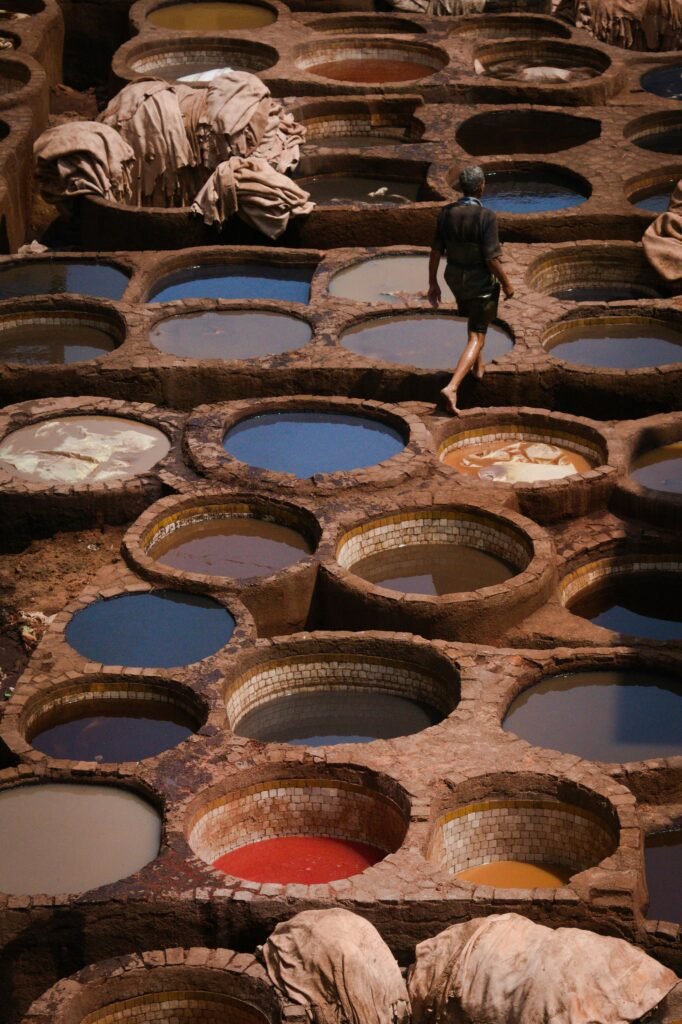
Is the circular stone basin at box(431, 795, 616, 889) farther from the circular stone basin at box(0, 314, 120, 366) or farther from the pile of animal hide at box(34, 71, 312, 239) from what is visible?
the pile of animal hide at box(34, 71, 312, 239)

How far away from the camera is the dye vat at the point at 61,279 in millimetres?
16438

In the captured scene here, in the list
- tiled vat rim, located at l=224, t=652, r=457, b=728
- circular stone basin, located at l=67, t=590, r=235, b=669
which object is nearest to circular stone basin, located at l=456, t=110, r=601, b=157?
circular stone basin, located at l=67, t=590, r=235, b=669

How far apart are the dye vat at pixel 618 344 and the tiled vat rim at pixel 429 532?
2502 mm

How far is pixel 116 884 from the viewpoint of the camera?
32.3 ft

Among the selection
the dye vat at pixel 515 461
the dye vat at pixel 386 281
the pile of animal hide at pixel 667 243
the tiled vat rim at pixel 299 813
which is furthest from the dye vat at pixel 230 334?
the tiled vat rim at pixel 299 813

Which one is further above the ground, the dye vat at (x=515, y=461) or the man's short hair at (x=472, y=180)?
the man's short hair at (x=472, y=180)

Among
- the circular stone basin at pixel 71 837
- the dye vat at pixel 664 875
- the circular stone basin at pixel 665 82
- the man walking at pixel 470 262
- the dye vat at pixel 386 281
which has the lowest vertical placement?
the dye vat at pixel 664 875

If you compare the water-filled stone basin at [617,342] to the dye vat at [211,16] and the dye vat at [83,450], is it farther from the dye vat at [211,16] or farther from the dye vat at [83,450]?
the dye vat at [211,16]

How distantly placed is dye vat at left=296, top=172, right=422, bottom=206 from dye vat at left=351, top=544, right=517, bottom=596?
6139 millimetres

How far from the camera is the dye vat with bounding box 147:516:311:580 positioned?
41.5 feet

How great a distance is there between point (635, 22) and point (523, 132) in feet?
9.33

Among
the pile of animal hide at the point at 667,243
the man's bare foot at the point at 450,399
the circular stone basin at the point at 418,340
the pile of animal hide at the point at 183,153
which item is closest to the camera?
the man's bare foot at the point at 450,399

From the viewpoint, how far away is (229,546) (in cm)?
1291

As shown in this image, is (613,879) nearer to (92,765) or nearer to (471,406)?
(92,765)
